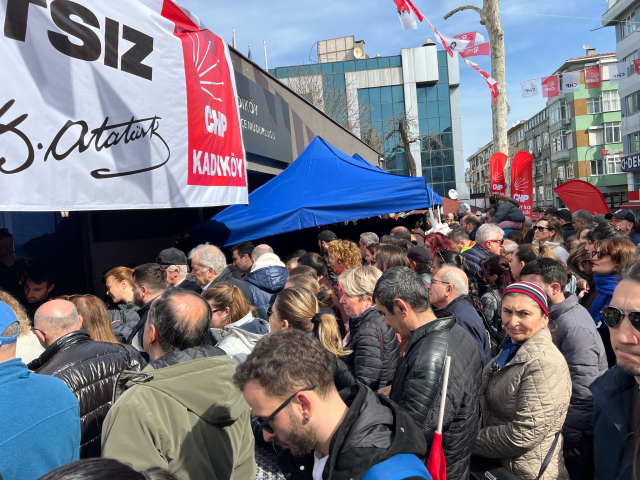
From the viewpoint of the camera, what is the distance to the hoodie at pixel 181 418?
183 cm

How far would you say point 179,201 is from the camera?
4.65 m

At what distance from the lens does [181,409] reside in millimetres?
1987

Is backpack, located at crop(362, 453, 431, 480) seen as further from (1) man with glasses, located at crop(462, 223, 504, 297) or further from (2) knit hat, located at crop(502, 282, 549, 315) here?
(1) man with glasses, located at crop(462, 223, 504, 297)

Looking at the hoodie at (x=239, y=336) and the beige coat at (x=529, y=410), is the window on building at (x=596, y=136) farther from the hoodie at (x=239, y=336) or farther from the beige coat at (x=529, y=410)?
the hoodie at (x=239, y=336)

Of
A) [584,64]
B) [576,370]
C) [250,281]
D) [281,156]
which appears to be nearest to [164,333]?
[576,370]

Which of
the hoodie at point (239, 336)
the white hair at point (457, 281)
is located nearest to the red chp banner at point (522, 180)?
the white hair at point (457, 281)

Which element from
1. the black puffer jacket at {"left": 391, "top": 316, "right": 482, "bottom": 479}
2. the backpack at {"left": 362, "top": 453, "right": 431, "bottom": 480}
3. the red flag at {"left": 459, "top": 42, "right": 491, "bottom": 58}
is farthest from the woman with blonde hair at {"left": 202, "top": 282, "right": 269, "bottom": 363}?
the red flag at {"left": 459, "top": 42, "right": 491, "bottom": 58}

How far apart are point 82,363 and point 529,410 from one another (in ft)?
7.94

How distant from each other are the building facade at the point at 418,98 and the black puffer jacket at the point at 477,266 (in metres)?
34.5

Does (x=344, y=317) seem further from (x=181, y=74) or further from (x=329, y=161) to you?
(x=329, y=161)

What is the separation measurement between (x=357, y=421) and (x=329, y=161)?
7.94m

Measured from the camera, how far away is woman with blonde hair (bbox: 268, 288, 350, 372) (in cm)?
308
